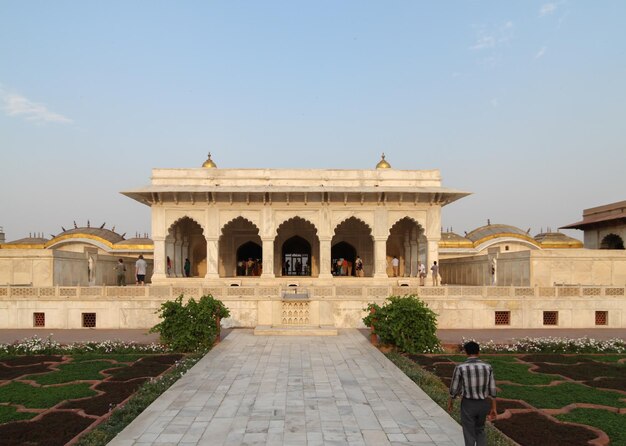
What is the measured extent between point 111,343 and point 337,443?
787 cm

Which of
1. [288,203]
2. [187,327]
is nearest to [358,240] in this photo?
[288,203]

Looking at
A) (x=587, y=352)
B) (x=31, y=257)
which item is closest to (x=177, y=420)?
(x=587, y=352)

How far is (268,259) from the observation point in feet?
70.8

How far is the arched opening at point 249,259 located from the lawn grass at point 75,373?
15255 millimetres

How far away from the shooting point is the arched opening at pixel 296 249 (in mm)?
25219

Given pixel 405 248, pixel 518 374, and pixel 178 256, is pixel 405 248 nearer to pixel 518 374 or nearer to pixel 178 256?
pixel 178 256

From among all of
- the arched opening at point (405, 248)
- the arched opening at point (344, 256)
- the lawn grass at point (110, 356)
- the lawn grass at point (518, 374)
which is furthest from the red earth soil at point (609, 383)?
the arched opening at point (344, 256)

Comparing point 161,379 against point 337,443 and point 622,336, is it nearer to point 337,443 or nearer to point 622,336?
point 337,443

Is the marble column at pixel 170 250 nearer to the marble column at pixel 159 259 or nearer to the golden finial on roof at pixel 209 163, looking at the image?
the marble column at pixel 159 259

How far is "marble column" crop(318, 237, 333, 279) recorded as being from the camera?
839 inches

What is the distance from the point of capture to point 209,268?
21.4 metres

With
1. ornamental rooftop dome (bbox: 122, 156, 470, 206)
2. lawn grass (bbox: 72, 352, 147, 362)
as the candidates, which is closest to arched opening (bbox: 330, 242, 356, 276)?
ornamental rooftop dome (bbox: 122, 156, 470, 206)

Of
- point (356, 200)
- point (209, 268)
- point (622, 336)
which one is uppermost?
point (356, 200)

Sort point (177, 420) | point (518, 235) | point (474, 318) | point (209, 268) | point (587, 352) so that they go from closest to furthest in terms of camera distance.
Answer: point (177, 420) < point (587, 352) < point (474, 318) < point (209, 268) < point (518, 235)
